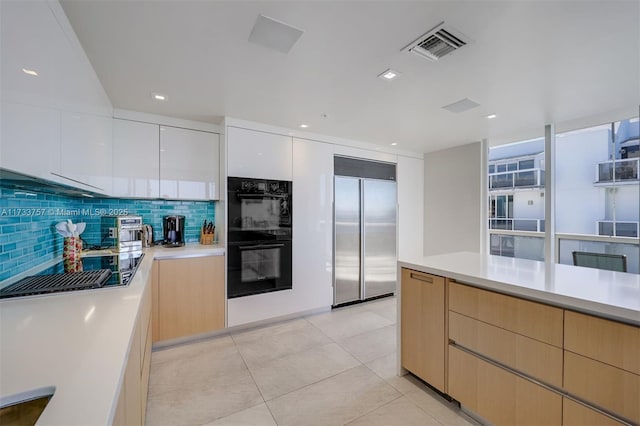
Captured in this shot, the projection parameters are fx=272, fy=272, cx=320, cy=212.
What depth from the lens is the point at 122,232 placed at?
94.9 inches

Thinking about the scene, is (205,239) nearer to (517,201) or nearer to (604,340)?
(604,340)

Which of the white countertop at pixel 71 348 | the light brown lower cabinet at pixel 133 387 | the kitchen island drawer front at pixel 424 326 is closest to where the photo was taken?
the white countertop at pixel 71 348

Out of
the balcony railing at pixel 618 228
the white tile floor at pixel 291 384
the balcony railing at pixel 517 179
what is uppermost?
the balcony railing at pixel 517 179

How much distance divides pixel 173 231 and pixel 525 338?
3.04 m

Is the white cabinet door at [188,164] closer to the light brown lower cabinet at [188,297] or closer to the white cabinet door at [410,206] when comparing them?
the light brown lower cabinet at [188,297]

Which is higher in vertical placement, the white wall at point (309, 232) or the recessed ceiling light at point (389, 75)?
the recessed ceiling light at point (389, 75)

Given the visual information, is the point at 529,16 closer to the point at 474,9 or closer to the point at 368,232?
the point at 474,9

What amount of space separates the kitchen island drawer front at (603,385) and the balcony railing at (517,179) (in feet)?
9.71

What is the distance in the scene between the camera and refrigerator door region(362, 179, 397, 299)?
153 inches

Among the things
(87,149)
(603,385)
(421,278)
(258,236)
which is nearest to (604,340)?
(603,385)

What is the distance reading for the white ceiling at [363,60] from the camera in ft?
4.53

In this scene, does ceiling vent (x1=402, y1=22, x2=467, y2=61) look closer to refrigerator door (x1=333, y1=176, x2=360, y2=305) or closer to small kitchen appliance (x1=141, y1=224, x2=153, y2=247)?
refrigerator door (x1=333, y1=176, x2=360, y2=305)

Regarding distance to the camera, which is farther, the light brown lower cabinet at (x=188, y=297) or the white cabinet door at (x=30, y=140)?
the light brown lower cabinet at (x=188, y=297)

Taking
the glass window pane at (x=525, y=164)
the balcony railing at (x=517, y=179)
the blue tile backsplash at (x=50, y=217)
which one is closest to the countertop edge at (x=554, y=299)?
the blue tile backsplash at (x=50, y=217)
